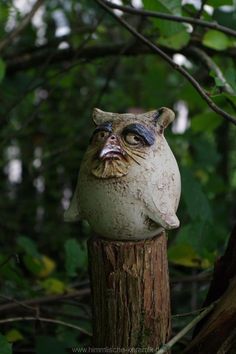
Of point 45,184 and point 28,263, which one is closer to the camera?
point 28,263

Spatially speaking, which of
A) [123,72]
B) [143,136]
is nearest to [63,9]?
[123,72]

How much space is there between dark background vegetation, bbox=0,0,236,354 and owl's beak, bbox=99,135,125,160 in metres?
0.24

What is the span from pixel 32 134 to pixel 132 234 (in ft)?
6.50

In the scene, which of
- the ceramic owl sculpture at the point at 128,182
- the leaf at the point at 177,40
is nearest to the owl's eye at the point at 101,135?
the ceramic owl sculpture at the point at 128,182

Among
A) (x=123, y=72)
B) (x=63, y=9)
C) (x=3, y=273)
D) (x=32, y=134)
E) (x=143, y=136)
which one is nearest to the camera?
(x=143, y=136)

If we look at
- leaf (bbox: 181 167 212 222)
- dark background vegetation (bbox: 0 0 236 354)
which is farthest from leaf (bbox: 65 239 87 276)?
leaf (bbox: 181 167 212 222)

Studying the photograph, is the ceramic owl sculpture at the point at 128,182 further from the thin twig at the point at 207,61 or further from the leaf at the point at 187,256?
the leaf at the point at 187,256

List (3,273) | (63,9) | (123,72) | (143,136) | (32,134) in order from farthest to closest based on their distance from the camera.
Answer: (123,72), (32,134), (63,9), (3,273), (143,136)

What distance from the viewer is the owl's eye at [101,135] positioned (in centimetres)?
102

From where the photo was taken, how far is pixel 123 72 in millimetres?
3471

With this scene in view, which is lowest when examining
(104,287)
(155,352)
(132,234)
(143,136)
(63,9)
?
(155,352)

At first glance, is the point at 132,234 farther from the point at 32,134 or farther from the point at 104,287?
the point at 32,134

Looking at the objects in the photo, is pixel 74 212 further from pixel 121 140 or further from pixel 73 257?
pixel 73 257

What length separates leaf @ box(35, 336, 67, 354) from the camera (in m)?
1.38
